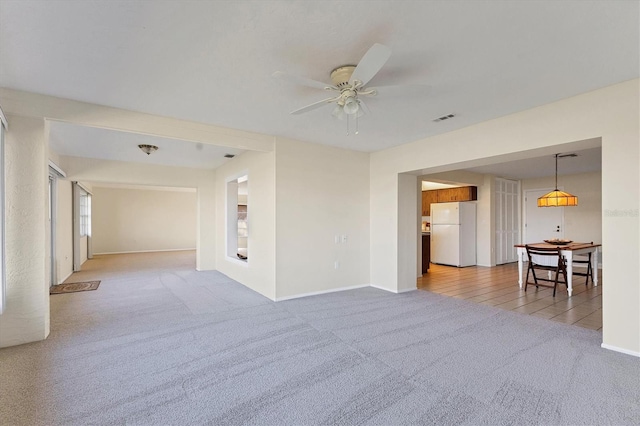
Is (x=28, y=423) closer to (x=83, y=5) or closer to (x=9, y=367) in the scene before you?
(x=9, y=367)

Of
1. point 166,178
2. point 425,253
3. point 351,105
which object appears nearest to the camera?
point 351,105

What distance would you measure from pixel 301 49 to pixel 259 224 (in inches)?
132

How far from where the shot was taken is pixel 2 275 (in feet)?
9.52

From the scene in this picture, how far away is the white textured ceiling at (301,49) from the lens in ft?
6.11

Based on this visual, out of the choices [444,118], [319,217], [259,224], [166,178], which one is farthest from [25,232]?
[444,118]

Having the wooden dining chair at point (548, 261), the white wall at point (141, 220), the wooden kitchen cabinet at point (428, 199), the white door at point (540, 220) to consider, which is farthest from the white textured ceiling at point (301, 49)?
the white wall at point (141, 220)

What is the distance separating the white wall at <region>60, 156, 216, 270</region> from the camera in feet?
20.6

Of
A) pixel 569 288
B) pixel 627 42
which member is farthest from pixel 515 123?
pixel 569 288

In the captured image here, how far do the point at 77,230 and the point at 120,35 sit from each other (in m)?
7.16

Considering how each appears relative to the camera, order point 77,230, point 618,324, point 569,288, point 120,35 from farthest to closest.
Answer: point 77,230 → point 569,288 → point 618,324 → point 120,35

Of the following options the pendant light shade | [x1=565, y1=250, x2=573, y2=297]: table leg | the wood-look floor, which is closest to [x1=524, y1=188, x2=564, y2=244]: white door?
the wood-look floor

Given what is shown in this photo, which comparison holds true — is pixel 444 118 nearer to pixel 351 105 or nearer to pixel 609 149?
pixel 609 149

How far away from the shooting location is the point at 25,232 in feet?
10.0

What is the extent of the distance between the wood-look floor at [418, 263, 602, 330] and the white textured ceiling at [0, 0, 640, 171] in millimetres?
2751
